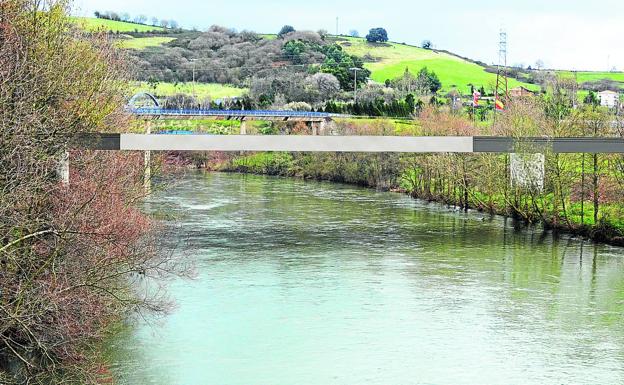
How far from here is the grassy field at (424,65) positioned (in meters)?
162

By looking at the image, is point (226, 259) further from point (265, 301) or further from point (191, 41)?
point (191, 41)

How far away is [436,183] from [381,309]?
35656 millimetres

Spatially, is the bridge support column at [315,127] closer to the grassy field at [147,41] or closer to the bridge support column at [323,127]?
the bridge support column at [323,127]

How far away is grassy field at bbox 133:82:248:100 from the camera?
439 feet

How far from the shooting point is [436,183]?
63.8 metres

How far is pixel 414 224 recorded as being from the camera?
49750 mm

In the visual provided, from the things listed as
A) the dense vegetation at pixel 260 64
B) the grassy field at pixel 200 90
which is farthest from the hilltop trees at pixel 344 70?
the grassy field at pixel 200 90

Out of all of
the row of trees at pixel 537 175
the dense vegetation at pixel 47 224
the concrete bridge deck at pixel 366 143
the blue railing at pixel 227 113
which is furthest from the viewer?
the blue railing at pixel 227 113

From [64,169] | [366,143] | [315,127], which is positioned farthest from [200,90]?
[64,169]

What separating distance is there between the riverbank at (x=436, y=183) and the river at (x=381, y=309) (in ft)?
5.33

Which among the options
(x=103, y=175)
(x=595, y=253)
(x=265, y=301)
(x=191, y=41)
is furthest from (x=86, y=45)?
(x=191, y=41)

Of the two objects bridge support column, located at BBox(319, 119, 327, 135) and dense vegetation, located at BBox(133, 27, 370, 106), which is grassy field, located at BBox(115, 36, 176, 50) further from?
bridge support column, located at BBox(319, 119, 327, 135)

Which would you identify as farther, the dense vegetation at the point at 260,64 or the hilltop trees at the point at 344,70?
the hilltop trees at the point at 344,70

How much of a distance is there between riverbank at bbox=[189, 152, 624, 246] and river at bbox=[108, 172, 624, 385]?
1.62m
